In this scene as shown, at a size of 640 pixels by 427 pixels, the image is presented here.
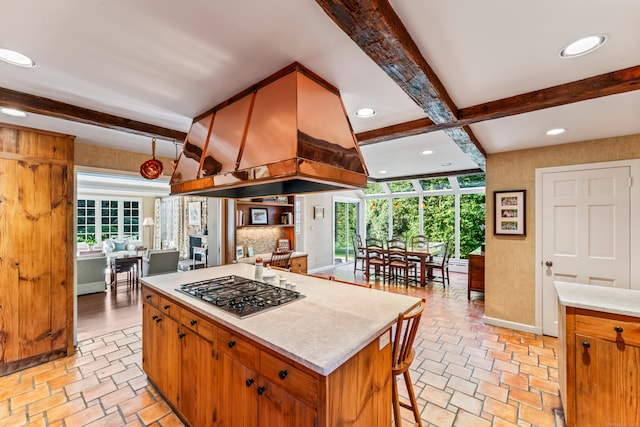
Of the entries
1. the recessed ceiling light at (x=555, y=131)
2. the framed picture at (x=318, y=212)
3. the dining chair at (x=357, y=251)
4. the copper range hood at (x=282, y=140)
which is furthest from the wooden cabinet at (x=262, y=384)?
the dining chair at (x=357, y=251)

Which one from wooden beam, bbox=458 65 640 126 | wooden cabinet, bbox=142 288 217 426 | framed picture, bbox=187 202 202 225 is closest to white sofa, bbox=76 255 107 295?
framed picture, bbox=187 202 202 225

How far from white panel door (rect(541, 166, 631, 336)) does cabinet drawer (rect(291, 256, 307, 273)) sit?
12.1 feet

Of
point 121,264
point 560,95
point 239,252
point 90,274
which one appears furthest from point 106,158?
point 560,95

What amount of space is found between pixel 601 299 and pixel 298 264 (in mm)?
4111

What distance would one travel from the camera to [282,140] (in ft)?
5.24

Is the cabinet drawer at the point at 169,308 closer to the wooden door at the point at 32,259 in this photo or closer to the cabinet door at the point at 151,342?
the cabinet door at the point at 151,342

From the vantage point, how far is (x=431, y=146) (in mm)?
3809

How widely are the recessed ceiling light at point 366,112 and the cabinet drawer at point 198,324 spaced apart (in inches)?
79.6

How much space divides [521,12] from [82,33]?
6.99ft

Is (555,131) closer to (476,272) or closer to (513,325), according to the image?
(513,325)

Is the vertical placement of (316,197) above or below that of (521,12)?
below

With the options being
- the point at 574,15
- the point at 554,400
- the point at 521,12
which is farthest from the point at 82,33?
the point at 554,400

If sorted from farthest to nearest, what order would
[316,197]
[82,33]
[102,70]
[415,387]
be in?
[316,197] → [415,387] → [102,70] → [82,33]

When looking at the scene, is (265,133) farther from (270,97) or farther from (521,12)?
(521,12)
